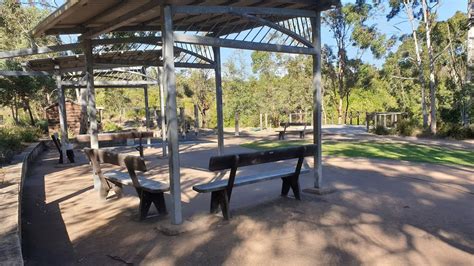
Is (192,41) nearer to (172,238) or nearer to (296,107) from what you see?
(172,238)

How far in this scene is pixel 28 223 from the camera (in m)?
5.34

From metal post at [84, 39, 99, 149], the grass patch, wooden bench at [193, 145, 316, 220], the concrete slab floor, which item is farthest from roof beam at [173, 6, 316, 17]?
the grass patch

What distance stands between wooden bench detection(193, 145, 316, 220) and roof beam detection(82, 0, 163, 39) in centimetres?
193

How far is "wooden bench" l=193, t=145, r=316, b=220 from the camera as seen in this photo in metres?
4.81

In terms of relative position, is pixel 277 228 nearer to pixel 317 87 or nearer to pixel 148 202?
pixel 148 202

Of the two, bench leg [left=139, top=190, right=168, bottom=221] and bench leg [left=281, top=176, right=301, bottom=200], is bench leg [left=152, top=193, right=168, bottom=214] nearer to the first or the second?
bench leg [left=139, top=190, right=168, bottom=221]

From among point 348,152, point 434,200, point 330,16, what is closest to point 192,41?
point 434,200

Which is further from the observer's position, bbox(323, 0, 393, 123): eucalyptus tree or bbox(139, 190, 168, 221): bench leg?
bbox(323, 0, 393, 123): eucalyptus tree

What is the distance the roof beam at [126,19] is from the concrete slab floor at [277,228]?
2577mm

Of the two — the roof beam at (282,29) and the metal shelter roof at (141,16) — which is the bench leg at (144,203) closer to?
the metal shelter roof at (141,16)

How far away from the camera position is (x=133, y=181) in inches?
207

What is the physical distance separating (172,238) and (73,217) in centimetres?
188

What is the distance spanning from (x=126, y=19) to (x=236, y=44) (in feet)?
4.90

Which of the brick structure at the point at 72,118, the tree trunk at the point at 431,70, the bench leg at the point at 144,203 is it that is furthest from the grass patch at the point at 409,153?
the brick structure at the point at 72,118
